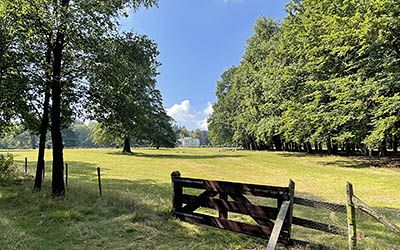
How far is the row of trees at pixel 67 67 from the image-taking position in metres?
9.44

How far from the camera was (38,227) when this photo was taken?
714 centimetres

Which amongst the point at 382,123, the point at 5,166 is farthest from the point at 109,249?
the point at 382,123

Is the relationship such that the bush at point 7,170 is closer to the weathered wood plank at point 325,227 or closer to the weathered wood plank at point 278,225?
the weathered wood plank at point 278,225

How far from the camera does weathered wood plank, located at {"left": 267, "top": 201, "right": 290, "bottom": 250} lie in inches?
193

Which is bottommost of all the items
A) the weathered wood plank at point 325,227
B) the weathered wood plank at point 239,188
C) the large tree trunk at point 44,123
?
the weathered wood plank at point 325,227

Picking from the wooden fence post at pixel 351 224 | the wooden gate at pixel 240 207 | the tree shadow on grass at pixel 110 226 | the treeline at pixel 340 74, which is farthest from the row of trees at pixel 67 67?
the treeline at pixel 340 74

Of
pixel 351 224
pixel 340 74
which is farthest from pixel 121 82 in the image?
pixel 340 74

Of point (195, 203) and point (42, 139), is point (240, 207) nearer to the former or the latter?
point (195, 203)

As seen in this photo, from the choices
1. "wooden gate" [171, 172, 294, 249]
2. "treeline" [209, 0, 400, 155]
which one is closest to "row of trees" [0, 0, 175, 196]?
"wooden gate" [171, 172, 294, 249]

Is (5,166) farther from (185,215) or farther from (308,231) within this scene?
(308,231)

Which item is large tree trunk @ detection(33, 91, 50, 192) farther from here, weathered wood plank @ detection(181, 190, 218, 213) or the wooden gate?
weathered wood plank @ detection(181, 190, 218, 213)

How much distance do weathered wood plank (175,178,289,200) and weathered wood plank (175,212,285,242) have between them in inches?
27.6

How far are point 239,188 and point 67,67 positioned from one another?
27.4ft

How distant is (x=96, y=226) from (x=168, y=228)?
174cm
